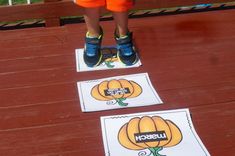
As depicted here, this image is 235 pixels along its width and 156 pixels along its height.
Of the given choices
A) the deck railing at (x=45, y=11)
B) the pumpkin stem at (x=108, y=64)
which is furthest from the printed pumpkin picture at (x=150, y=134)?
the deck railing at (x=45, y=11)

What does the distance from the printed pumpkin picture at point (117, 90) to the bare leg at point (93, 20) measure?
0.41m

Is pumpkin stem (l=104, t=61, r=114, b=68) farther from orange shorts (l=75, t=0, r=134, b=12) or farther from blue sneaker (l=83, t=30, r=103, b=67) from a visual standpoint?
orange shorts (l=75, t=0, r=134, b=12)

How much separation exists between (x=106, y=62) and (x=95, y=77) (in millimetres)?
211

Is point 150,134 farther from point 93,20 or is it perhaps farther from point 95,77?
point 93,20

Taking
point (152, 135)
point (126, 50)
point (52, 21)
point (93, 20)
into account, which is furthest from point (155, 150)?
point (52, 21)

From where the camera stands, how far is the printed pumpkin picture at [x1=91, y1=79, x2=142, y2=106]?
248 centimetres

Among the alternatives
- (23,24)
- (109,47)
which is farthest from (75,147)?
(23,24)

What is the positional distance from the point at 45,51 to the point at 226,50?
4.14 feet

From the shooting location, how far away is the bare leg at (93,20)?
2867 millimetres

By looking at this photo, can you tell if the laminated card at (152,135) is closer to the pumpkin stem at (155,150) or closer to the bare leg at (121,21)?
the pumpkin stem at (155,150)

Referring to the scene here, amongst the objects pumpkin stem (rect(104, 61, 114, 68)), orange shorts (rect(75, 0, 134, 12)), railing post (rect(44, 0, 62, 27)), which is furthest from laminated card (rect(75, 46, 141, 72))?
railing post (rect(44, 0, 62, 27))

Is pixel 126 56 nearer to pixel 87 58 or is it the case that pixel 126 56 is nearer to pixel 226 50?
pixel 87 58

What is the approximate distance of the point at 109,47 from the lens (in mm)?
3145

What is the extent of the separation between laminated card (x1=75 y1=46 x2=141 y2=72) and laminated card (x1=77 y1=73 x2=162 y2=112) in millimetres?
176
